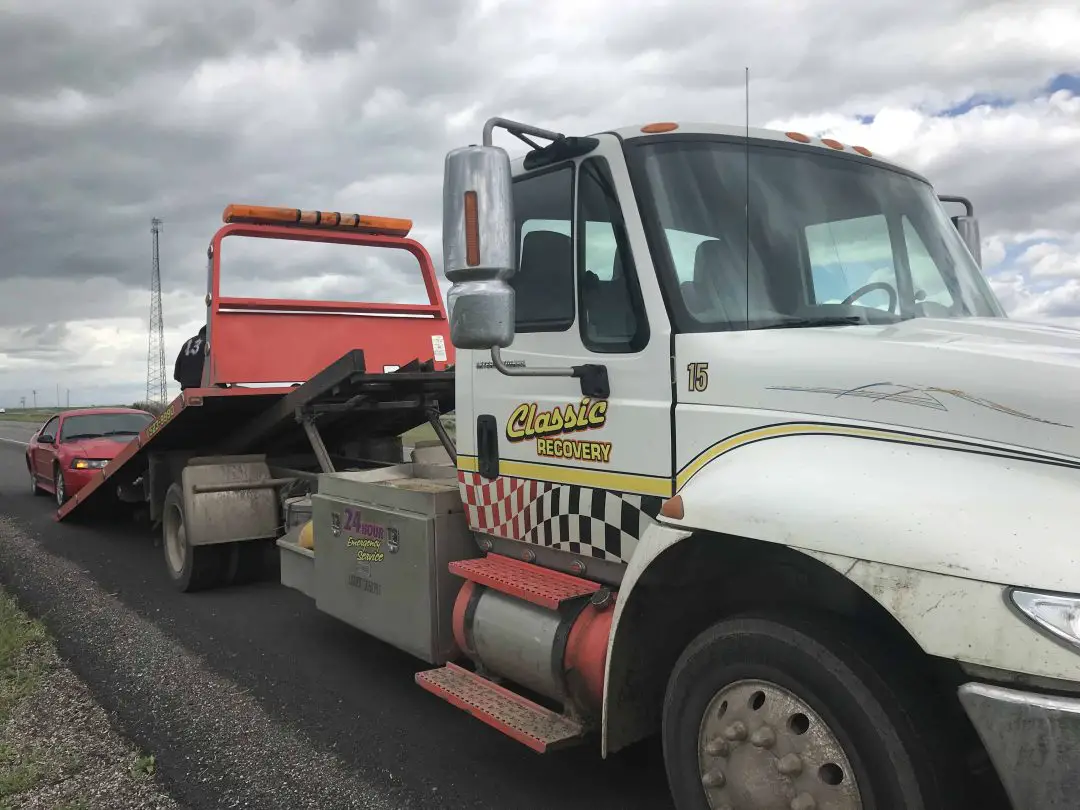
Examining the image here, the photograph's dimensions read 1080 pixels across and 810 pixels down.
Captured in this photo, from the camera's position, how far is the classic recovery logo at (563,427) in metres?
3.37

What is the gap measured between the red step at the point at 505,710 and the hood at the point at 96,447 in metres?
8.55

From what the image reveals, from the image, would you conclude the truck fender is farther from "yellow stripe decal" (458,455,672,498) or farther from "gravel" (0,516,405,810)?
"gravel" (0,516,405,810)

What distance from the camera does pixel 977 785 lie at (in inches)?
86.9

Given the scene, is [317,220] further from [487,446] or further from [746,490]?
[746,490]

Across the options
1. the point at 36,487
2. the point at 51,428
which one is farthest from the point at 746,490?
the point at 36,487

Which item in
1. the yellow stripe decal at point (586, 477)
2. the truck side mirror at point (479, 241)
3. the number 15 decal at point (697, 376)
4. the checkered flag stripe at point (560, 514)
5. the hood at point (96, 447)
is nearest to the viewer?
the truck side mirror at point (479, 241)

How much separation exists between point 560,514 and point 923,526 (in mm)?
1662

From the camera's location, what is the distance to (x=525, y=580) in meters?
3.61

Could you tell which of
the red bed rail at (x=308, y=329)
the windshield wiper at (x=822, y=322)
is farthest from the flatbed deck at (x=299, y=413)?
the windshield wiper at (x=822, y=322)

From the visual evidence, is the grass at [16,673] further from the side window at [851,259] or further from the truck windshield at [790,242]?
the side window at [851,259]

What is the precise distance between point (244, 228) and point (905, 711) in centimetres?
616

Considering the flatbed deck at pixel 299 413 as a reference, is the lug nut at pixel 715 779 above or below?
below

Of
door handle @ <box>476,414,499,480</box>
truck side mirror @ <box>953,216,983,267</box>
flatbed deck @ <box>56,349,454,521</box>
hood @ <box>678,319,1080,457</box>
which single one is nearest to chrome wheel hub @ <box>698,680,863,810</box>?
hood @ <box>678,319,1080,457</box>

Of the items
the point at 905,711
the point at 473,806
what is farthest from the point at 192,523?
the point at 905,711
